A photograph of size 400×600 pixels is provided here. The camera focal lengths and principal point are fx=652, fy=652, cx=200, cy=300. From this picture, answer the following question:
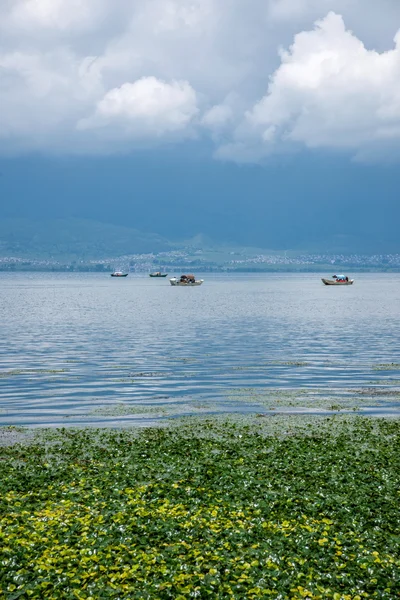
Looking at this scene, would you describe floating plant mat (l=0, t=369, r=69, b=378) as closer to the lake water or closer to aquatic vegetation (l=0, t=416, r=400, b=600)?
the lake water

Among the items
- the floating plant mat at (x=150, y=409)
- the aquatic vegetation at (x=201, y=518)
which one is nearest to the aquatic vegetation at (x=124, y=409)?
the floating plant mat at (x=150, y=409)

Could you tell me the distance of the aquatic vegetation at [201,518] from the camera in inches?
718

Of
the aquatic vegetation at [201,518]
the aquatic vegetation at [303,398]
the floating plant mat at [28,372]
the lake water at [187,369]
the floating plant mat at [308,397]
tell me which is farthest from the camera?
the floating plant mat at [28,372]

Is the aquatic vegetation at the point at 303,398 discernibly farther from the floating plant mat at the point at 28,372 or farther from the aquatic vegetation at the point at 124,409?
the floating plant mat at the point at 28,372

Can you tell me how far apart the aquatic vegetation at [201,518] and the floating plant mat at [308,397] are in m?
11.6

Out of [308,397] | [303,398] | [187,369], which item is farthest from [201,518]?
[187,369]

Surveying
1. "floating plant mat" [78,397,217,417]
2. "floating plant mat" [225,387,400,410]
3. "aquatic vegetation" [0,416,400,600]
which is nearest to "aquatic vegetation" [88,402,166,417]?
"floating plant mat" [78,397,217,417]

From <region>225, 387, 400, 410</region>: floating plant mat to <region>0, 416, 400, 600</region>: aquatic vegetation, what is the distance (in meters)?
11.6

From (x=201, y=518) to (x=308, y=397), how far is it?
2889 centimetres

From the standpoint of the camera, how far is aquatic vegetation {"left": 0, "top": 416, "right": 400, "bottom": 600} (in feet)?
59.8

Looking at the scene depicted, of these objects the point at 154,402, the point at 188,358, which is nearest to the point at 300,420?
the point at 154,402

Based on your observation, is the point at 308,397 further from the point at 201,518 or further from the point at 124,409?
the point at 201,518

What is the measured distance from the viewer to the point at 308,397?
5038 centimetres

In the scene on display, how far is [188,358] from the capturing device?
73.8m
